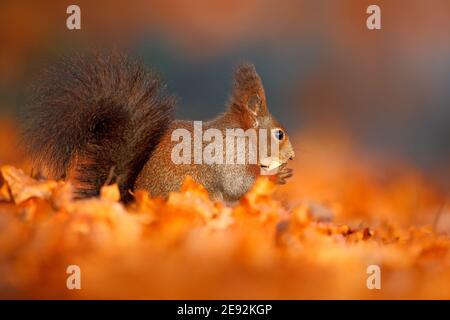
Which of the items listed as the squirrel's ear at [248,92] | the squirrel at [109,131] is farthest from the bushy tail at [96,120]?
the squirrel's ear at [248,92]

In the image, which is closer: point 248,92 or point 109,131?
point 109,131

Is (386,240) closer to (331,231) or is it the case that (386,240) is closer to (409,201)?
(331,231)

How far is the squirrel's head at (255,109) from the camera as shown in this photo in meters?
3.28

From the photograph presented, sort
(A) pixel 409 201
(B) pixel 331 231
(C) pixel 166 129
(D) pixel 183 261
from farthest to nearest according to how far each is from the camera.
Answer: (A) pixel 409 201 → (C) pixel 166 129 → (B) pixel 331 231 → (D) pixel 183 261

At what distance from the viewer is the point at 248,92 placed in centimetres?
332

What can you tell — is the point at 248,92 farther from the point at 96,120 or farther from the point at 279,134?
the point at 96,120

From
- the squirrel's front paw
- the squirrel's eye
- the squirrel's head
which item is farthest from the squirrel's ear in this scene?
the squirrel's front paw

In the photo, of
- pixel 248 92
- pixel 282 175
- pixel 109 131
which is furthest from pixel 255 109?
pixel 109 131

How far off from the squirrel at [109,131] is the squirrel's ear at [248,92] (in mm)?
57

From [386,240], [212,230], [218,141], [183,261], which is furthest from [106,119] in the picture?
[386,240]

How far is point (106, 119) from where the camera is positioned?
3016 mm

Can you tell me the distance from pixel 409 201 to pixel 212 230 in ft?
9.82

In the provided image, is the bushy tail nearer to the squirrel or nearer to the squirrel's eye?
the squirrel

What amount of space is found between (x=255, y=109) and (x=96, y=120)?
0.90 m
